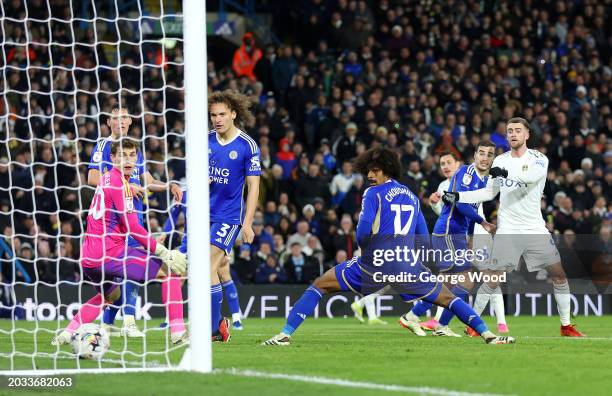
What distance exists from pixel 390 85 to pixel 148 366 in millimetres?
15542

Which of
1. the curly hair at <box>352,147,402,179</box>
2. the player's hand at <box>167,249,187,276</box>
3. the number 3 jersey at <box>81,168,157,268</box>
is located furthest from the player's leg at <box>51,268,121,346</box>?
the curly hair at <box>352,147,402,179</box>

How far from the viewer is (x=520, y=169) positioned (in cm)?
1207

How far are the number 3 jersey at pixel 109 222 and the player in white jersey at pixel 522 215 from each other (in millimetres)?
3728

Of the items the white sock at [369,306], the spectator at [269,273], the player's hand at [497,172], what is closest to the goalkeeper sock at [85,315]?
the player's hand at [497,172]

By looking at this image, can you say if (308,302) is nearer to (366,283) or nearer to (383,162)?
(366,283)

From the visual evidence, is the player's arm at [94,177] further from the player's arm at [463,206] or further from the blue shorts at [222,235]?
the player's arm at [463,206]

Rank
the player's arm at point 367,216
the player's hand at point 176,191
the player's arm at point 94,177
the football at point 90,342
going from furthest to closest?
1. the player's arm at point 94,177
2. the player's hand at point 176,191
3. the player's arm at point 367,216
4. the football at point 90,342

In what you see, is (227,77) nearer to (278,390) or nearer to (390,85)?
(390,85)

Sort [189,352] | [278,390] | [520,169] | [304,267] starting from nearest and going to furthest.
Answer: [278,390], [189,352], [520,169], [304,267]

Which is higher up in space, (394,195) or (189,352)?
(394,195)

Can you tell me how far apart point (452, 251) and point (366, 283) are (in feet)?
10.4

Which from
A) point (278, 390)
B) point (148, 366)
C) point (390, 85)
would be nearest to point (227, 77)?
point (390, 85)

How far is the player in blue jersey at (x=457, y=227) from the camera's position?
482 inches

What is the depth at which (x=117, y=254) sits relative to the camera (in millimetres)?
9727
